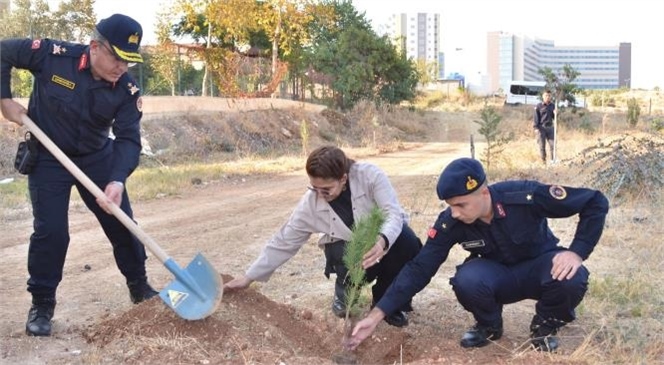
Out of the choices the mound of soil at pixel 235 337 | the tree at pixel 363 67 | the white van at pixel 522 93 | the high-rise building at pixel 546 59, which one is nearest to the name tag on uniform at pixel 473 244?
the mound of soil at pixel 235 337

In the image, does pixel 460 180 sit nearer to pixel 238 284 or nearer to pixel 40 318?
pixel 238 284

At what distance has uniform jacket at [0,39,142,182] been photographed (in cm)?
358

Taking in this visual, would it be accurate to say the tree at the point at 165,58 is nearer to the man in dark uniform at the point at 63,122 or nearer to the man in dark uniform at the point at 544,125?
the man in dark uniform at the point at 544,125

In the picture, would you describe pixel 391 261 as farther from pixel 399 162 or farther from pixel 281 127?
pixel 281 127

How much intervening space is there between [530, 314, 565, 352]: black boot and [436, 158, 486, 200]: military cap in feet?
2.84

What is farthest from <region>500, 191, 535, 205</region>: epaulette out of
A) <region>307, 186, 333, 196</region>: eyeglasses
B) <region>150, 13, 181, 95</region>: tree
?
<region>150, 13, 181, 95</region>: tree

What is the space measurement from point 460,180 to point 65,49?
2.19 meters

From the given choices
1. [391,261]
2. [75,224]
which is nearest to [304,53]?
[75,224]

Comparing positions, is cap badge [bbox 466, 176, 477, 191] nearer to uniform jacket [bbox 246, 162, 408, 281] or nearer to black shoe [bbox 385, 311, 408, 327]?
uniform jacket [bbox 246, 162, 408, 281]

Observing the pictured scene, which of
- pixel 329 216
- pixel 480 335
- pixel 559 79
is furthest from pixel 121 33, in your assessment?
pixel 559 79

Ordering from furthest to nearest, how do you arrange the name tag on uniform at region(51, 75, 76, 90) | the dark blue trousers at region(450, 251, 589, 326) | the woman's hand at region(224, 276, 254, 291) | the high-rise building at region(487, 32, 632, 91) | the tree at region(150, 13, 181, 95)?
the high-rise building at region(487, 32, 632, 91) < the tree at region(150, 13, 181, 95) < the woman's hand at region(224, 276, 254, 291) < the name tag on uniform at region(51, 75, 76, 90) < the dark blue trousers at region(450, 251, 589, 326)

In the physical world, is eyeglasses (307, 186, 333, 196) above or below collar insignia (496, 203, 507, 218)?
above

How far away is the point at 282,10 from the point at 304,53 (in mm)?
4409

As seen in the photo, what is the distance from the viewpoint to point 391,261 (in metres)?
3.91
